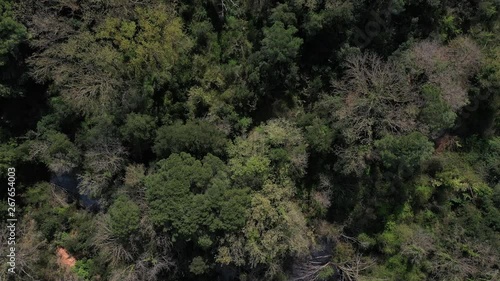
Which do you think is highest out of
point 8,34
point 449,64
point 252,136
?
point 449,64

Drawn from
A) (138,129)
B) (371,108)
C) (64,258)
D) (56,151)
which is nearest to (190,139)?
(138,129)

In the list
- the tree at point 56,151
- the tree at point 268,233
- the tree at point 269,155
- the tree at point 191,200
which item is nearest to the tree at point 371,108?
the tree at point 269,155

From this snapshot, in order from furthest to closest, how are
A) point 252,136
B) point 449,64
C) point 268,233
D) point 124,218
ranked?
point 252,136 < point 449,64 < point 268,233 < point 124,218

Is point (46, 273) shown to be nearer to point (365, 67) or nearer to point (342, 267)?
→ point (342, 267)

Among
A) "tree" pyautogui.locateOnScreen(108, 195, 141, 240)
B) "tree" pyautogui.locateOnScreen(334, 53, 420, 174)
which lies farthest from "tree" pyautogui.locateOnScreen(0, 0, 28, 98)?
"tree" pyautogui.locateOnScreen(334, 53, 420, 174)

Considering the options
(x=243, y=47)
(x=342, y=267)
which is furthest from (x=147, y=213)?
(x=342, y=267)

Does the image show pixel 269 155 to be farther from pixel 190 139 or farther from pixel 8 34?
pixel 8 34

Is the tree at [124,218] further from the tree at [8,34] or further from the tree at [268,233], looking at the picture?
the tree at [8,34]
